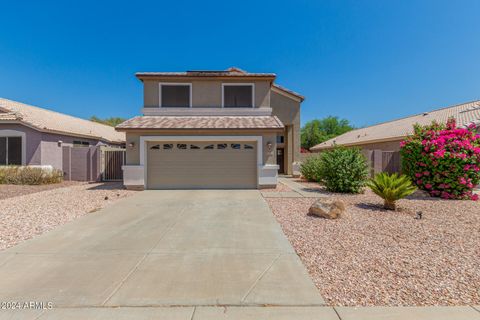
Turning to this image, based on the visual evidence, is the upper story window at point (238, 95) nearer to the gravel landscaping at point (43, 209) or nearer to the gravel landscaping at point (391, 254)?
the gravel landscaping at point (43, 209)

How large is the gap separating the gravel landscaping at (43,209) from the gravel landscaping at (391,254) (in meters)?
6.20

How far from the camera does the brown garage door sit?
11.3 metres

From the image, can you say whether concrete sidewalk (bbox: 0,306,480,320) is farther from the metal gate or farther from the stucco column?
the stucco column

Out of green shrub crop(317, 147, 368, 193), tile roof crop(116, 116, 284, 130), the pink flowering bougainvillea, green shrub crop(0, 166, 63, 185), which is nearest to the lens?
the pink flowering bougainvillea

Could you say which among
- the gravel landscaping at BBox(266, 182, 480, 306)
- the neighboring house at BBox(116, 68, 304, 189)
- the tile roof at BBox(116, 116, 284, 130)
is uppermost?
the tile roof at BBox(116, 116, 284, 130)

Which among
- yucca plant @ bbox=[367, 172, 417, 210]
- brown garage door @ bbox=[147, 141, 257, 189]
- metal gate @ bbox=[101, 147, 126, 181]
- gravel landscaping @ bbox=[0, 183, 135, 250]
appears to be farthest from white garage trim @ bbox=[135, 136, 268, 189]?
yucca plant @ bbox=[367, 172, 417, 210]

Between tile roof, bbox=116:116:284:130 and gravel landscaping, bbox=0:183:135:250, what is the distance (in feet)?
11.3

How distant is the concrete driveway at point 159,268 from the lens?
9.64 ft

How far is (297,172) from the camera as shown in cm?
1775

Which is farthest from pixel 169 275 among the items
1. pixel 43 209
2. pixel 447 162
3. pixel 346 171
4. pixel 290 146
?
pixel 290 146

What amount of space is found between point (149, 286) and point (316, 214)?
4.82 metres

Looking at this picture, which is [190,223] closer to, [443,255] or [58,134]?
[443,255]

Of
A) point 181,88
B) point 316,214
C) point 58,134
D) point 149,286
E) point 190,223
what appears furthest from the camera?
point 58,134

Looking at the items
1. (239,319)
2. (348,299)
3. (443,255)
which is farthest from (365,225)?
(239,319)
